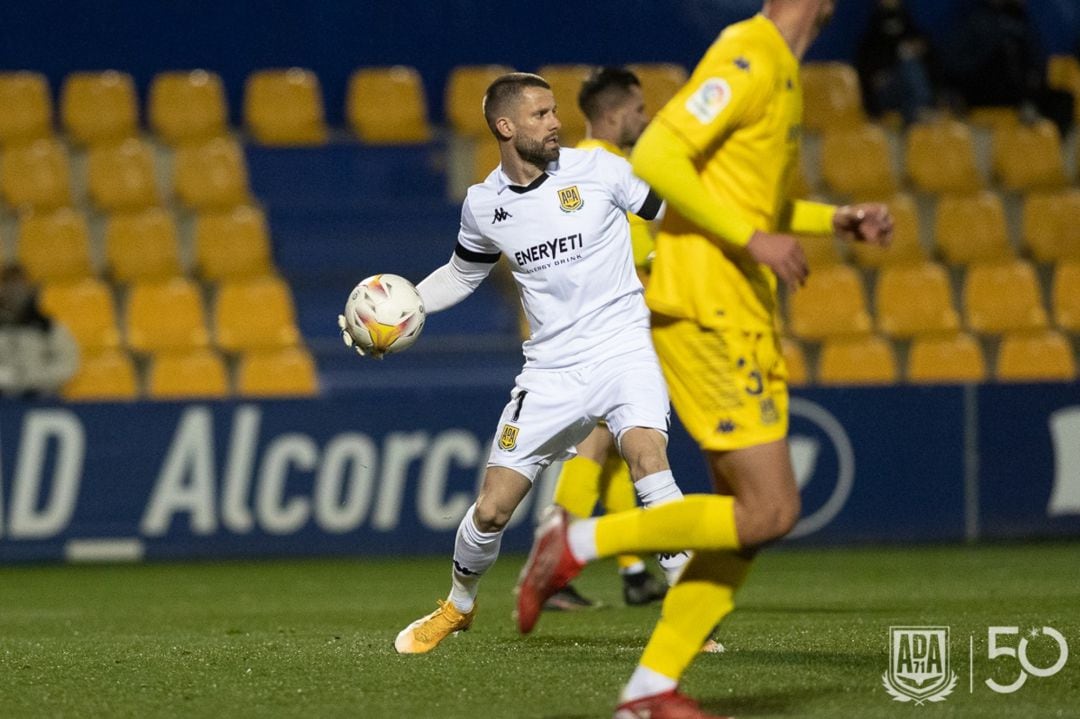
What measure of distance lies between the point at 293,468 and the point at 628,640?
488 cm

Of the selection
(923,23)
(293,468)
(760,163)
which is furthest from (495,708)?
(923,23)

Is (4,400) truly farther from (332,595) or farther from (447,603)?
(447,603)

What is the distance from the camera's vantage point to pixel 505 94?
21.1ft

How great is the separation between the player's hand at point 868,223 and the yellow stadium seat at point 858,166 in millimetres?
10322

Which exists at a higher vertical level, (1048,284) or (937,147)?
(937,147)

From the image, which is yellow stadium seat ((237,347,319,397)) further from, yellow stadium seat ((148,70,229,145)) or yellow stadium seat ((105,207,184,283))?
yellow stadium seat ((148,70,229,145))

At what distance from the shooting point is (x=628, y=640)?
6855 mm

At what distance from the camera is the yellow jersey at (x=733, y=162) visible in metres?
4.69

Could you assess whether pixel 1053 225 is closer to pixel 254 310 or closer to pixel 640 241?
pixel 254 310

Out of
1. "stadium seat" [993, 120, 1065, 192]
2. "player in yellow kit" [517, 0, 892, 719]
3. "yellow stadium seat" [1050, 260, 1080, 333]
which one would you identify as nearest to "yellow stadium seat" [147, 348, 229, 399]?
"yellow stadium seat" [1050, 260, 1080, 333]

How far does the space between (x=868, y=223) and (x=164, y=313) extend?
30.4 feet

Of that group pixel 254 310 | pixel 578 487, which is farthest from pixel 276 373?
pixel 578 487

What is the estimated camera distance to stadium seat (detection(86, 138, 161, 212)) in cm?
1427

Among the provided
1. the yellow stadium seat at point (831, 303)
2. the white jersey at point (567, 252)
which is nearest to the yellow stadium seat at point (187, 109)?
the yellow stadium seat at point (831, 303)
